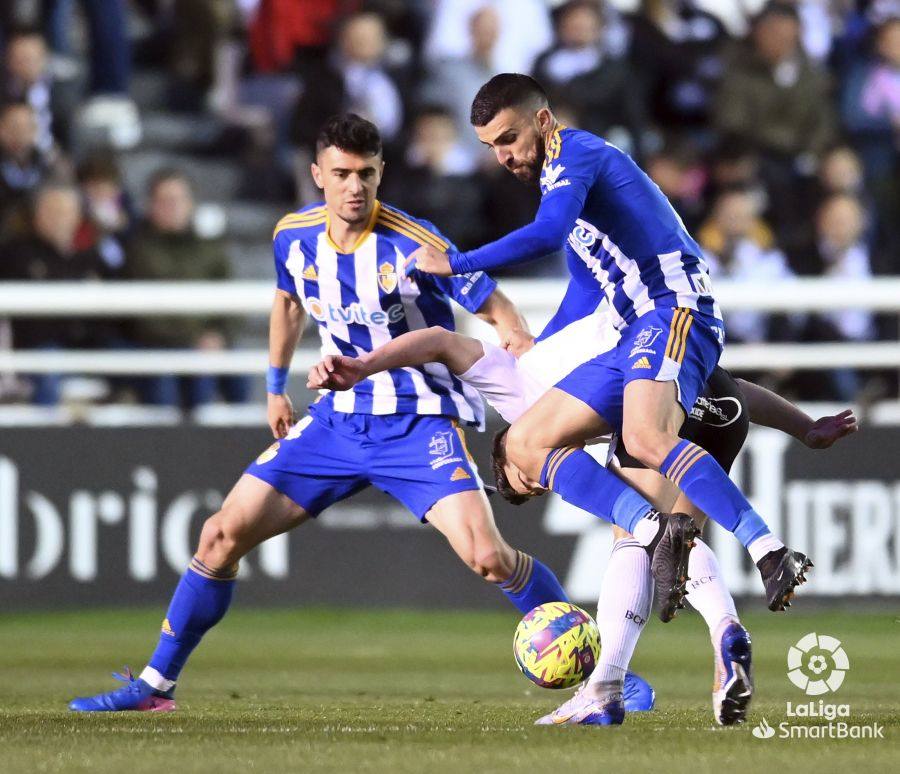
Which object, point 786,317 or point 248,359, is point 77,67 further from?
point 786,317

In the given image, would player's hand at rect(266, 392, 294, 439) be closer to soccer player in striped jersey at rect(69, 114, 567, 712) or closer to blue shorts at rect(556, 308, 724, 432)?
soccer player in striped jersey at rect(69, 114, 567, 712)

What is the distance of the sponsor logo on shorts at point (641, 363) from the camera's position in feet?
19.6

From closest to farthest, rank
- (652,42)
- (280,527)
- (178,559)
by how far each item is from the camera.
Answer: (280,527) < (178,559) < (652,42)

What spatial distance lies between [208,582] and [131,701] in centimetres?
49

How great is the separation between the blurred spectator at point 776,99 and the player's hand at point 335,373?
7.04 metres

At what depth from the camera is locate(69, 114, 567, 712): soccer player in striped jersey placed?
650 cm

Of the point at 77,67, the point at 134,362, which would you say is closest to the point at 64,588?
the point at 134,362

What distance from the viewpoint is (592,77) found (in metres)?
12.3

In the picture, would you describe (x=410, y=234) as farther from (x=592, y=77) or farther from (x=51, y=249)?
(x=592, y=77)

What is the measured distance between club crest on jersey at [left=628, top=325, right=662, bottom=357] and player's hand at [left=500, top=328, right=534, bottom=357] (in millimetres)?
603

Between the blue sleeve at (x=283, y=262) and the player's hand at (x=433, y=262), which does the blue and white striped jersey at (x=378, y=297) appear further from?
the player's hand at (x=433, y=262)

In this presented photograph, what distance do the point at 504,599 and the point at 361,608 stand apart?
30.7 inches

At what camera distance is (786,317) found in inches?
437

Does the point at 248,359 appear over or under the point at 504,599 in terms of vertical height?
over
